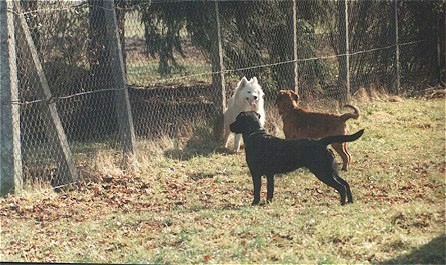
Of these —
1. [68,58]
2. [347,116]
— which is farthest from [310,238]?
[68,58]

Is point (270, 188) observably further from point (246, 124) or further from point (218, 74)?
point (218, 74)

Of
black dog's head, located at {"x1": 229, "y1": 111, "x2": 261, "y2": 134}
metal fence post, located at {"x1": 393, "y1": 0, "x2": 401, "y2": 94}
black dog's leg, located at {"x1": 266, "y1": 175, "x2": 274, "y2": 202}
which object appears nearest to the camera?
→ black dog's leg, located at {"x1": 266, "y1": 175, "x2": 274, "y2": 202}

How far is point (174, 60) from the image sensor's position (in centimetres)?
1094

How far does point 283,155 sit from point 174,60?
4345 millimetres

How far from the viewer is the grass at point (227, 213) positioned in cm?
568

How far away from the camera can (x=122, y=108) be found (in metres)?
9.13

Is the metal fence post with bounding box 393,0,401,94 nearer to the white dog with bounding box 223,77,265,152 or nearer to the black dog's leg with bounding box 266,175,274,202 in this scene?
the white dog with bounding box 223,77,265,152

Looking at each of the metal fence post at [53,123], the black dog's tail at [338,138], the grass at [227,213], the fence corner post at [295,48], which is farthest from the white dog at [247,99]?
the black dog's tail at [338,138]

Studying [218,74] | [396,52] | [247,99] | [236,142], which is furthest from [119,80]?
[396,52]

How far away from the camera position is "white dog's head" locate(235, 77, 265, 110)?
945 cm

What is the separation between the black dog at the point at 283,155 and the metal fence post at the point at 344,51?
5.35 metres

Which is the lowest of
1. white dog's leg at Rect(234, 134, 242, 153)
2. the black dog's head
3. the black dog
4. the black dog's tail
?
white dog's leg at Rect(234, 134, 242, 153)

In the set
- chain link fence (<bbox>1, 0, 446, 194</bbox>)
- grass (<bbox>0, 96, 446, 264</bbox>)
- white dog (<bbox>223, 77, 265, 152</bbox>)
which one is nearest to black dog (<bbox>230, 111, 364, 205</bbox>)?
grass (<bbox>0, 96, 446, 264</bbox>)

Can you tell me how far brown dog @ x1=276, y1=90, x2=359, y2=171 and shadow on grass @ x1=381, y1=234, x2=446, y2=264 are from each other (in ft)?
8.99
